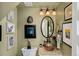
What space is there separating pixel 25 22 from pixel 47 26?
282 millimetres

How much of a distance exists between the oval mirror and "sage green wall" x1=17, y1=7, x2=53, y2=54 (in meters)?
0.05

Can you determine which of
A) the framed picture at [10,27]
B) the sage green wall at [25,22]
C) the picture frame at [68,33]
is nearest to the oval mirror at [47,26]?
the sage green wall at [25,22]

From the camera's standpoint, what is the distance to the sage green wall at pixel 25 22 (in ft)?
4.52

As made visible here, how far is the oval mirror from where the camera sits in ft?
4.54

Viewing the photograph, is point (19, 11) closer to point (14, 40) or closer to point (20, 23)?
point (20, 23)

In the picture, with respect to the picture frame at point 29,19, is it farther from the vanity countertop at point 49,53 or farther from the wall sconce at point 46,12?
the vanity countertop at point 49,53

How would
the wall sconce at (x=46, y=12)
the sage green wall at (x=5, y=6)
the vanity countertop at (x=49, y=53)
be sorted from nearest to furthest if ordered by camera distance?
the sage green wall at (x=5, y=6) → the vanity countertop at (x=49, y=53) → the wall sconce at (x=46, y=12)

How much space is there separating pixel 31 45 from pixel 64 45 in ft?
1.32

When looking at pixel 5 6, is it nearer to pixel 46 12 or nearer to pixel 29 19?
pixel 29 19

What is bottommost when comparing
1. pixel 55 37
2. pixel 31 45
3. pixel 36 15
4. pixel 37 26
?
pixel 31 45

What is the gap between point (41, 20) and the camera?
4.55 ft

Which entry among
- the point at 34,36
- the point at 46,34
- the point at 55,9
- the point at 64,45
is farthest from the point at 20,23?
the point at 64,45

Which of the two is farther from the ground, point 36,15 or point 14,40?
point 36,15

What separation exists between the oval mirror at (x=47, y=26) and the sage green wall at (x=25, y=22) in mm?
46
